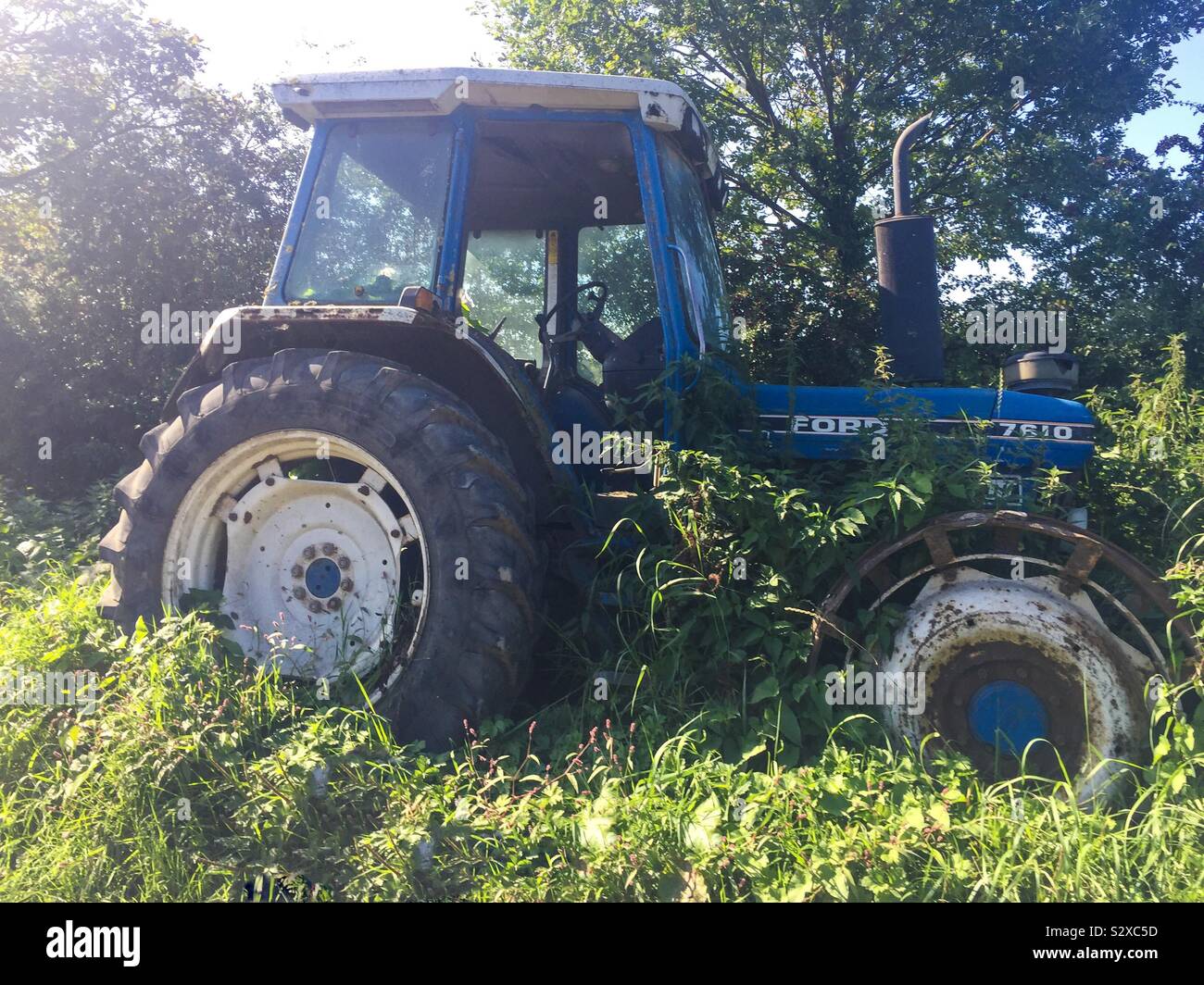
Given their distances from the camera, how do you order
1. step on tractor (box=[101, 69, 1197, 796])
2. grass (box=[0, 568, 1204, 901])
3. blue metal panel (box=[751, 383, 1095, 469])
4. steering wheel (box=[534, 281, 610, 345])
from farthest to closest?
1. steering wheel (box=[534, 281, 610, 345])
2. blue metal panel (box=[751, 383, 1095, 469])
3. step on tractor (box=[101, 69, 1197, 796])
4. grass (box=[0, 568, 1204, 901])

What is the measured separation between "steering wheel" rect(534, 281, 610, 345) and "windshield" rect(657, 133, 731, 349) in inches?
20.1

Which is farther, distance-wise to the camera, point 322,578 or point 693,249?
point 693,249

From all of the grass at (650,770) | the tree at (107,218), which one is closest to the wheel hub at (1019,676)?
the grass at (650,770)

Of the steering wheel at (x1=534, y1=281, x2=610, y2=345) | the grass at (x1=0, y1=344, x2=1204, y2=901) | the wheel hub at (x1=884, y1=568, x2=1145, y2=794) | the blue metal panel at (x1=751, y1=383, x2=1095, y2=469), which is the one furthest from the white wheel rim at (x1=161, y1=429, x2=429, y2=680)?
the wheel hub at (x1=884, y1=568, x2=1145, y2=794)

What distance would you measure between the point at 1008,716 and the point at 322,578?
249 centimetres

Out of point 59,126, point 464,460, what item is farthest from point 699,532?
point 59,126

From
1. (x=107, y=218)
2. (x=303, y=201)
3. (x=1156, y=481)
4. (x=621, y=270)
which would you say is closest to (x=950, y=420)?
(x=1156, y=481)

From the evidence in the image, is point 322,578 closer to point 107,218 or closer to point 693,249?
point 693,249

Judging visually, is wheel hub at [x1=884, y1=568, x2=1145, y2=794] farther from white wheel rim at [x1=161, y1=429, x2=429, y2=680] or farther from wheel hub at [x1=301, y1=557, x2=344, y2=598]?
wheel hub at [x1=301, y1=557, x2=344, y2=598]

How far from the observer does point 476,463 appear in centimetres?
312

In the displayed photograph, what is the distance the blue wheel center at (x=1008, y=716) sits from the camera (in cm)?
296

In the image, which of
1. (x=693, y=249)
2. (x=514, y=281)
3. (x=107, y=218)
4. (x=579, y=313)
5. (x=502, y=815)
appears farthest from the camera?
(x=107, y=218)

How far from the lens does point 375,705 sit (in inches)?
123

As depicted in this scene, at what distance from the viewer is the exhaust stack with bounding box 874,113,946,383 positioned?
357 cm
